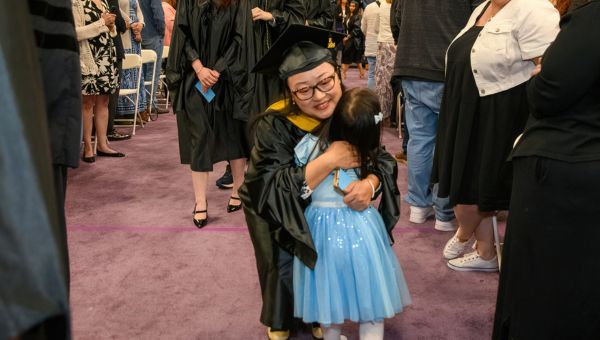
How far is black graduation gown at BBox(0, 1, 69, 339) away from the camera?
519 millimetres

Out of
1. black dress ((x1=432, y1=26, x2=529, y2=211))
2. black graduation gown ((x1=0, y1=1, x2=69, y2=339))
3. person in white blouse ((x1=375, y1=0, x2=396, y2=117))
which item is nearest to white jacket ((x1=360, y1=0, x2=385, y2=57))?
person in white blouse ((x1=375, y1=0, x2=396, y2=117))

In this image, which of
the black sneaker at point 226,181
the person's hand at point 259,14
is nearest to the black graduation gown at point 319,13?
Answer: the person's hand at point 259,14

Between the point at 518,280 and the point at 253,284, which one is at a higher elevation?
the point at 518,280

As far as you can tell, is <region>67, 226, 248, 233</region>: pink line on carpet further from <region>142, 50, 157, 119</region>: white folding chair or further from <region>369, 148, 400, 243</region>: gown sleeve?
<region>142, 50, 157, 119</region>: white folding chair

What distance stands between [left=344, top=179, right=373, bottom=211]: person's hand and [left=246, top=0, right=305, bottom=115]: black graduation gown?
171cm

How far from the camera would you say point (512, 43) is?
2.38 meters

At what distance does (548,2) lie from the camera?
2.36 meters

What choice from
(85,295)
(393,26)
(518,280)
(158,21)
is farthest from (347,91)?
(158,21)

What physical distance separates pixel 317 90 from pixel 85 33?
144 inches

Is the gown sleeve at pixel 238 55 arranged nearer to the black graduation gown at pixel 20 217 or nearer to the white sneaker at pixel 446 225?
the white sneaker at pixel 446 225

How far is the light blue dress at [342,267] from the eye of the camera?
1.80 m

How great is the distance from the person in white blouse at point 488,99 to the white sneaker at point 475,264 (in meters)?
0.22

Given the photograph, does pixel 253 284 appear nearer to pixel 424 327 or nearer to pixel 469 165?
pixel 424 327

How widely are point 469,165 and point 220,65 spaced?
1.64 m
